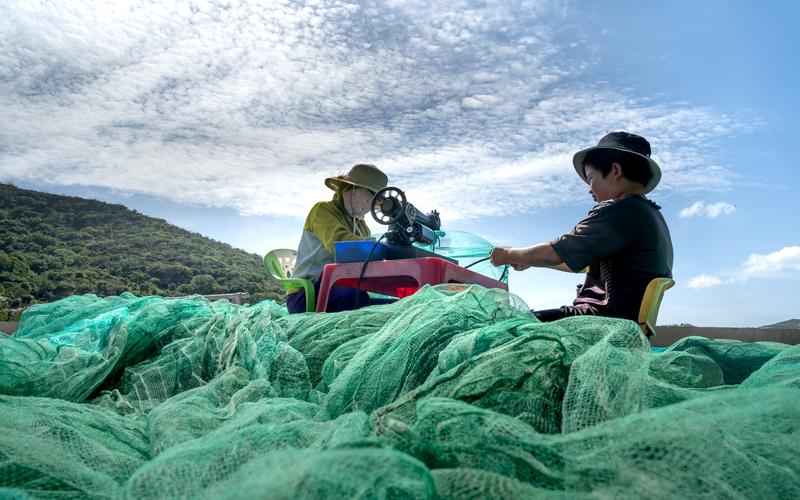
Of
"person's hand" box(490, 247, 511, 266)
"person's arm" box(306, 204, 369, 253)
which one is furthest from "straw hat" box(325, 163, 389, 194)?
"person's hand" box(490, 247, 511, 266)

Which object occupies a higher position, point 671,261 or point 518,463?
point 671,261

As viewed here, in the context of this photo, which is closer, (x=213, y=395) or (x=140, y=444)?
(x=140, y=444)

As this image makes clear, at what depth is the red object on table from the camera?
3.44 m

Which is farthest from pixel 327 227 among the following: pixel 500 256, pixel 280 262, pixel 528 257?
pixel 528 257

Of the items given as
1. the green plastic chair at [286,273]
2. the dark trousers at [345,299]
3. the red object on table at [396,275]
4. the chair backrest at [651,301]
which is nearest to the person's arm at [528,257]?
the red object on table at [396,275]

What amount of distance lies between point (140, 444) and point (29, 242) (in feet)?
88.0

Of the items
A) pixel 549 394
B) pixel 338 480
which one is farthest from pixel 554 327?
pixel 338 480

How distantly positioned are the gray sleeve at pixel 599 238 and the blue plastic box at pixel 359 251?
1199 mm

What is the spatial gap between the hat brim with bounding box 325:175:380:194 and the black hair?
2052 millimetres

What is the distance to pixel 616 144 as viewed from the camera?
10.9 feet

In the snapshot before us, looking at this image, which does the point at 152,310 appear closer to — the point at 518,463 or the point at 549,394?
the point at 549,394

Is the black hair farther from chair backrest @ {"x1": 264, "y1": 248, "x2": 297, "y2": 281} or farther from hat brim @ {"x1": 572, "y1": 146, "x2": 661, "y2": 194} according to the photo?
chair backrest @ {"x1": 264, "y1": 248, "x2": 297, "y2": 281}

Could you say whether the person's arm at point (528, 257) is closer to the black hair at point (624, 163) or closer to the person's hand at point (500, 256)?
the person's hand at point (500, 256)

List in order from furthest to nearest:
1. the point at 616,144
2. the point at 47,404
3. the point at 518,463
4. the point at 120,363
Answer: the point at 616,144
the point at 120,363
the point at 47,404
the point at 518,463
